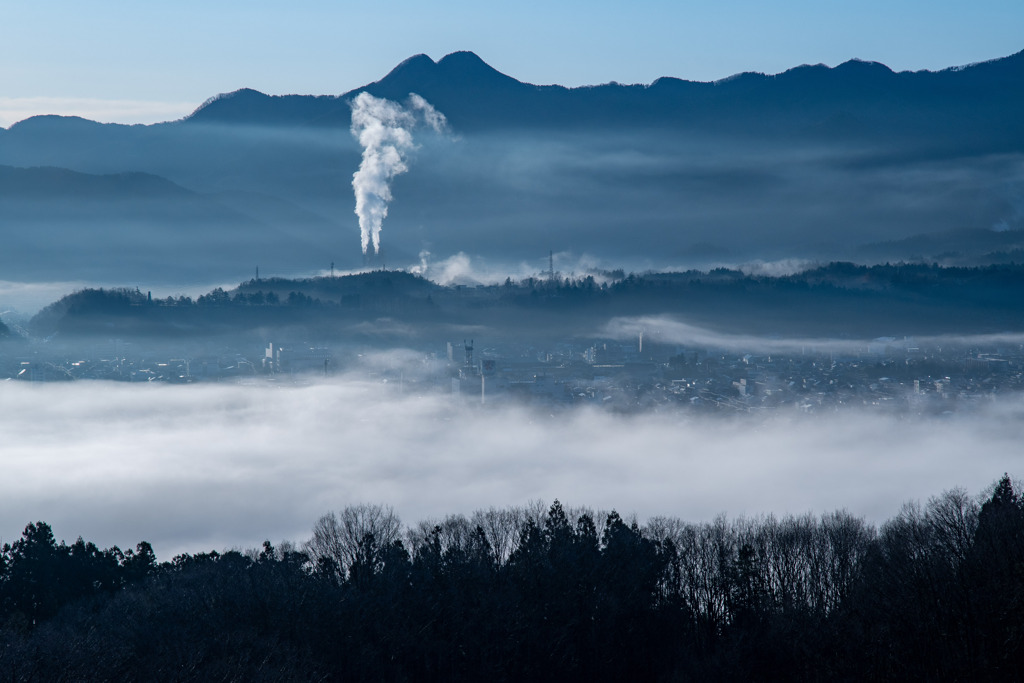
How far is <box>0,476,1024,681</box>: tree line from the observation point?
34.2 metres

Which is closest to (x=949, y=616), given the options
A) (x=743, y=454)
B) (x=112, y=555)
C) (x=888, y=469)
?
(x=112, y=555)

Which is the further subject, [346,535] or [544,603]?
[346,535]

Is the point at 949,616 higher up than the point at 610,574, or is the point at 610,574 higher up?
the point at 949,616

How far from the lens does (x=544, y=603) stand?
4772 centimetres

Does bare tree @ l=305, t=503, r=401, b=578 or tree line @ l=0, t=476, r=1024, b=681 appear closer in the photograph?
tree line @ l=0, t=476, r=1024, b=681

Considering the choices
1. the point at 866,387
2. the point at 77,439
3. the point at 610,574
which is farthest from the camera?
the point at 866,387

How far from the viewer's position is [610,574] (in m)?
51.4

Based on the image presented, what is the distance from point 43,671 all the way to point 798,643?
27.7 metres

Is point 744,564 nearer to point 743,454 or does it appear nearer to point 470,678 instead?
point 470,678

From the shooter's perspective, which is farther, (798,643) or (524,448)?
(524,448)

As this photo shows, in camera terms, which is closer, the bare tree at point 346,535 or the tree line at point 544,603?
the tree line at point 544,603

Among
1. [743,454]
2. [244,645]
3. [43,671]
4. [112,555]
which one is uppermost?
[43,671]

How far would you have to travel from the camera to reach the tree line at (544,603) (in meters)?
34.2

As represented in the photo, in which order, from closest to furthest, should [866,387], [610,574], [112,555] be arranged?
[610,574], [112,555], [866,387]
